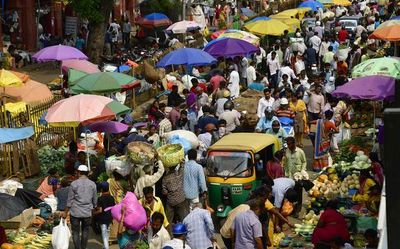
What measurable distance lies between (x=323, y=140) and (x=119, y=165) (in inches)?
215

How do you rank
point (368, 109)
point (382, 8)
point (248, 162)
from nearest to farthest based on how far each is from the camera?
1. point (248, 162)
2. point (368, 109)
3. point (382, 8)

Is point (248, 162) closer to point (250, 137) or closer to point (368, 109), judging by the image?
point (250, 137)

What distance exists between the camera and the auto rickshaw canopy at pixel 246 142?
17.4 m

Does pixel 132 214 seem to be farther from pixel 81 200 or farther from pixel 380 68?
pixel 380 68

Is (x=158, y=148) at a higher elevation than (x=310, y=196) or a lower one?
higher

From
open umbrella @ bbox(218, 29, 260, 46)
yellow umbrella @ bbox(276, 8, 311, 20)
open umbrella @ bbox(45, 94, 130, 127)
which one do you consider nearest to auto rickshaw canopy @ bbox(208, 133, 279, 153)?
open umbrella @ bbox(45, 94, 130, 127)

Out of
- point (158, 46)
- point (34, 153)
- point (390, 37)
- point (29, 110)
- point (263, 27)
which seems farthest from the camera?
point (158, 46)

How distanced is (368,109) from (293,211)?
6024mm

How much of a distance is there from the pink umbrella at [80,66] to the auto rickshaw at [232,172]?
22.7 feet

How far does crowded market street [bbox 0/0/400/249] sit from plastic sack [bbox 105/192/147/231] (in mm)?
17

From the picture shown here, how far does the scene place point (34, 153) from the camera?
20344 millimetres

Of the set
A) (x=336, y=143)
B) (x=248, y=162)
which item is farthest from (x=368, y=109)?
(x=248, y=162)

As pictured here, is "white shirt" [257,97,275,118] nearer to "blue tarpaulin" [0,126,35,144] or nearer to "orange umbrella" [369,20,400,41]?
"orange umbrella" [369,20,400,41]

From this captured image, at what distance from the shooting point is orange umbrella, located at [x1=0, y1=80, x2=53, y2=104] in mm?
21438
